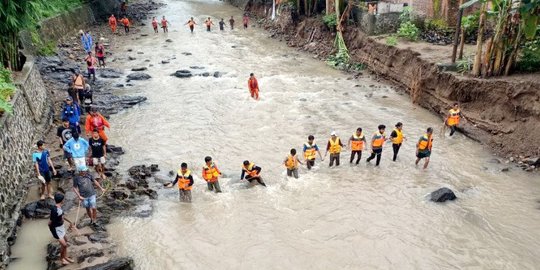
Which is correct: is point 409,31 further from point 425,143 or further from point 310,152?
point 310,152

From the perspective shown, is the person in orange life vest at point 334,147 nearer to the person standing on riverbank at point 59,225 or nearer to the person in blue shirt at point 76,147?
the person in blue shirt at point 76,147

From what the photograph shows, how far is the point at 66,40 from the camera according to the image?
1054 inches

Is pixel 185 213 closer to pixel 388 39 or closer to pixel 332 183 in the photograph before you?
pixel 332 183

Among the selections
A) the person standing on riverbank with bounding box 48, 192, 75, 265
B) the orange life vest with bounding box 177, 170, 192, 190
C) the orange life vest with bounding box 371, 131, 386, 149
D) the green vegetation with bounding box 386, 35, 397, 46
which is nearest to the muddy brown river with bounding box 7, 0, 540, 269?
the orange life vest with bounding box 177, 170, 192, 190

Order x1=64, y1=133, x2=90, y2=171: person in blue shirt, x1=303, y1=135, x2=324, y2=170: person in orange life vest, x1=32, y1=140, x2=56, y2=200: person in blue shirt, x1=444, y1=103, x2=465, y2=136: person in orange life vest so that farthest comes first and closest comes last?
x1=444, y1=103, x2=465, y2=136: person in orange life vest
x1=303, y1=135, x2=324, y2=170: person in orange life vest
x1=64, y1=133, x2=90, y2=171: person in blue shirt
x1=32, y1=140, x2=56, y2=200: person in blue shirt

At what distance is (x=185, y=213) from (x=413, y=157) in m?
7.42

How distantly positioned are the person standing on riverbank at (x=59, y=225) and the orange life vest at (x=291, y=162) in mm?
5952

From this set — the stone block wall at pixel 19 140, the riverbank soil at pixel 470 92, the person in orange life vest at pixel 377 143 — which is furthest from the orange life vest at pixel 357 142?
the stone block wall at pixel 19 140

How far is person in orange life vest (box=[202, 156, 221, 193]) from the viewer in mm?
11062

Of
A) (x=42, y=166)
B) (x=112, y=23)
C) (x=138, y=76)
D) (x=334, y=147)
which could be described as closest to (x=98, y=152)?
(x=42, y=166)

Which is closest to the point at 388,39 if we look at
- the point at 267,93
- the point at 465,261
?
the point at 267,93

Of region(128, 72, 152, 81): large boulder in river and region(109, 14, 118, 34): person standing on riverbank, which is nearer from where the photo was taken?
region(128, 72, 152, 81): large boulder in river

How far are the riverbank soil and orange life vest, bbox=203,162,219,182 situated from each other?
903cm

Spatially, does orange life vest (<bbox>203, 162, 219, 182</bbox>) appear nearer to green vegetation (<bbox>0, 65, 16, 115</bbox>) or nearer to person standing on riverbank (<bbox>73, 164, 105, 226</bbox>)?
person standing on riverbank (<bbox>73, 164, 105, 226</bbox>)
